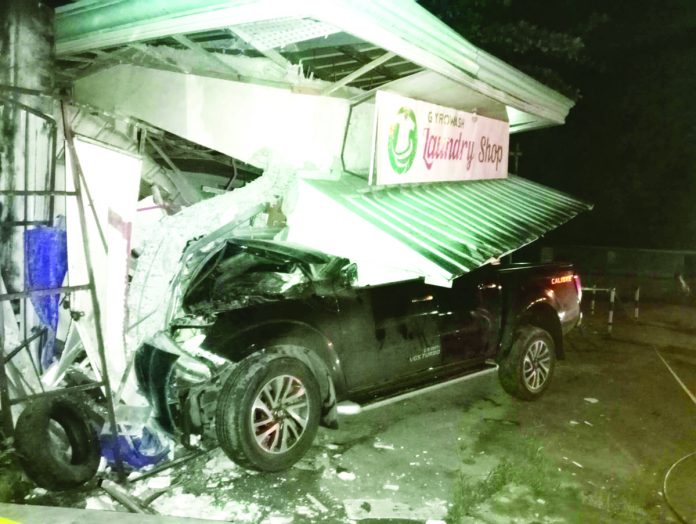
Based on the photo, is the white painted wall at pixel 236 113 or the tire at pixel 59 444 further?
the white painted wall at pixel 236 113

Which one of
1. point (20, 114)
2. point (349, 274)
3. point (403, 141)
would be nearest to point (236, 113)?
point (403, 141)

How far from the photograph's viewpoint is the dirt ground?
402 centimetres

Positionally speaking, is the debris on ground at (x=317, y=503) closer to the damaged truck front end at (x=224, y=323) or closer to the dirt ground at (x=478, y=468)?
the dirt ground at (x=478, y=468)

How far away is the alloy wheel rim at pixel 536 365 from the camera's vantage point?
6.26 m

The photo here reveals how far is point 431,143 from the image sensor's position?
653 cm

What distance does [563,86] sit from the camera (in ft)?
36.2

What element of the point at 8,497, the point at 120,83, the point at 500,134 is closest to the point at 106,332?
the point at 8,497

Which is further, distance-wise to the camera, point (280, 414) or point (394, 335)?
point (394, 335)

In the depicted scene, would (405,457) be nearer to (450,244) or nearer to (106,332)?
(450,244)

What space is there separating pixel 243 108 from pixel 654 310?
9989 millimetres

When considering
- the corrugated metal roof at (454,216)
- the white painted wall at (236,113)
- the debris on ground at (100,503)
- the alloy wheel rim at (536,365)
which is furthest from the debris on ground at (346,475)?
the white painted wall at (236,113)

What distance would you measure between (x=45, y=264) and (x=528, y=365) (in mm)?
4940

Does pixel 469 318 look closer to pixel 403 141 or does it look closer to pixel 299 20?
pixel 403 141

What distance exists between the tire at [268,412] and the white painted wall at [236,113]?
8.04ft
